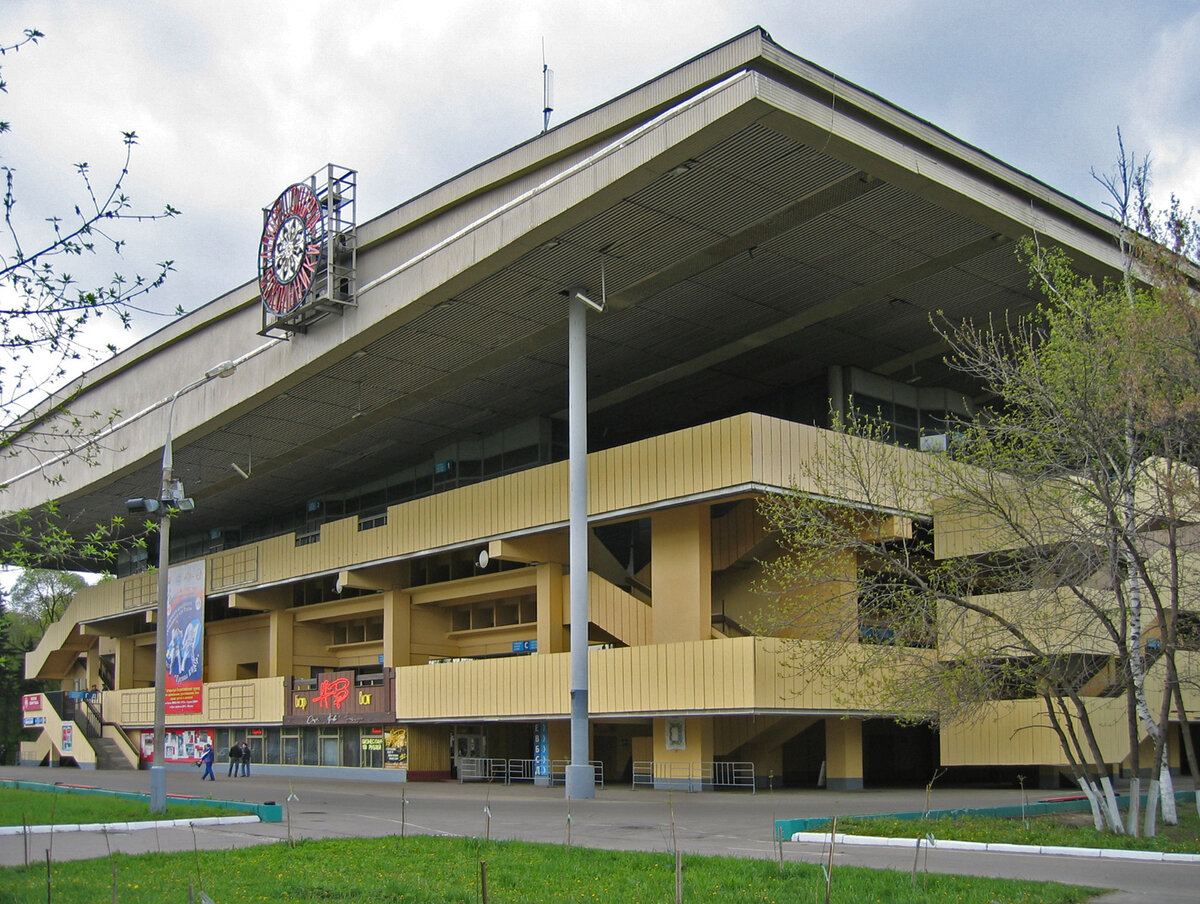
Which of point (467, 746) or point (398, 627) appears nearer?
point (467, 746)

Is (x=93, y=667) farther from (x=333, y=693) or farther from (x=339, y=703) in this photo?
(x=339, y=703)

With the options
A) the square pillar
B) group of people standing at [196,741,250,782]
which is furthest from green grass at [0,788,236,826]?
the square pillar

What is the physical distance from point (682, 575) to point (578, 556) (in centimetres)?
309

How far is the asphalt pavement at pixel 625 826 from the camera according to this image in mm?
14195

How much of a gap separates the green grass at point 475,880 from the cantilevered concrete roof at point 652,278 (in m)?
9.99

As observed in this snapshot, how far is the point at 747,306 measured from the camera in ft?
102

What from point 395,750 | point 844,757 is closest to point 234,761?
point 395,750

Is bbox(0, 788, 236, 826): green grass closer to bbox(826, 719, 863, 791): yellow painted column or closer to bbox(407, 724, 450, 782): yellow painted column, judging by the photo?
bbox(407, 724, 450, 782): yellow painted column

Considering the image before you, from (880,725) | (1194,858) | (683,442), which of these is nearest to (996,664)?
(1194,858)

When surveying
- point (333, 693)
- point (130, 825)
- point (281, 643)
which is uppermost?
point (281, 643)

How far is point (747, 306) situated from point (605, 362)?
567 cm

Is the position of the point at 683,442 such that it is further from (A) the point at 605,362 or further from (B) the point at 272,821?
(B) the point at 272,821

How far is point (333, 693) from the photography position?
139 feet

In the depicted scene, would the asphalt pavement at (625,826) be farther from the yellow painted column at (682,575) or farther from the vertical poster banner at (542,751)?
the yellow painted column at (682,575)
